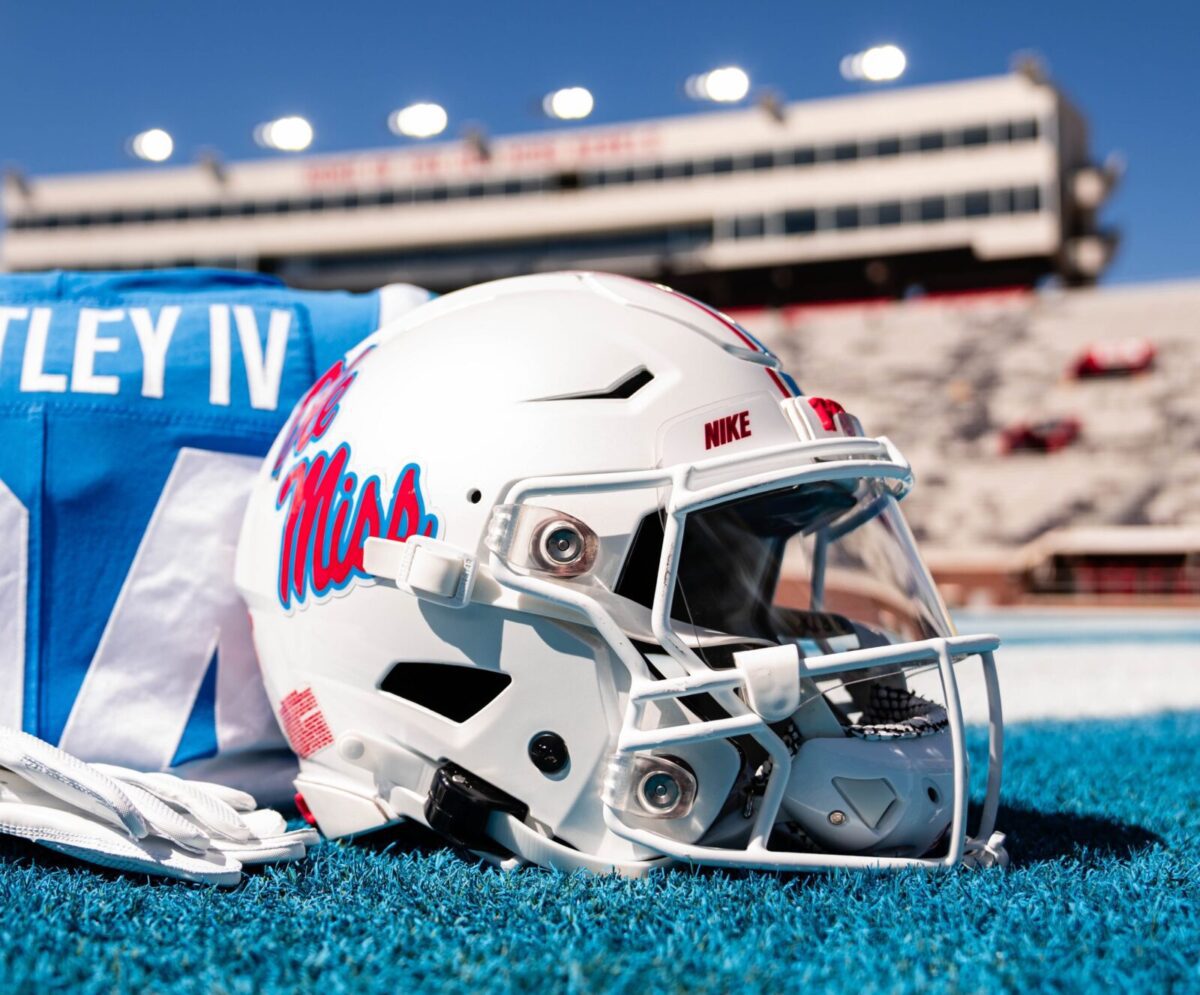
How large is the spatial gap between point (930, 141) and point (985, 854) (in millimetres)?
24517

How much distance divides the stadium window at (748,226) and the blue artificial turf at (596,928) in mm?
24332

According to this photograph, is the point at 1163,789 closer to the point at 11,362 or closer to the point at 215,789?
the point at 215,789

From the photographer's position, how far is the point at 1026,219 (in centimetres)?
2309

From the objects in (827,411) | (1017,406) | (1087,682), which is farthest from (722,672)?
(1017,406)

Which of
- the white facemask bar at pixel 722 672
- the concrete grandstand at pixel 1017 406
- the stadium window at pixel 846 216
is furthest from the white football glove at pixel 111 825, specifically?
the stadium window at pixel 846 216

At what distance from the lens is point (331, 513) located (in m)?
1.53

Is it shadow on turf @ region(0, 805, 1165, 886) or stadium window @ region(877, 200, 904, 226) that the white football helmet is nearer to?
shadow on turf @ region(0, 805, 1165, 886)

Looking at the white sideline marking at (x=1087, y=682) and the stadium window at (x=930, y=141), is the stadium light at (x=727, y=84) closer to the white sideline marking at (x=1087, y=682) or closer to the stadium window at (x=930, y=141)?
→ the white sideline marking at (x=1087, y=682)

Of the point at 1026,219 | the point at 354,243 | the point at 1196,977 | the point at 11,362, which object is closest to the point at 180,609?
the point at 11,362

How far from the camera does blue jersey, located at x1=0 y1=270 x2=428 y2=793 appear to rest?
1.79 metres

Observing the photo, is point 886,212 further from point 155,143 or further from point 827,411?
point 827,411

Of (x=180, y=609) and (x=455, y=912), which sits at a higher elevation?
(x=180, y=609)

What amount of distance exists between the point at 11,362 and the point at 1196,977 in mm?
1776

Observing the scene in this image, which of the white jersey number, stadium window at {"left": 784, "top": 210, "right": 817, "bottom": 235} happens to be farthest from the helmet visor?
stadium window at {"left": 784, "top": 210, "right": 817, "bottom": 235}
